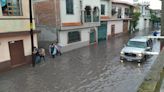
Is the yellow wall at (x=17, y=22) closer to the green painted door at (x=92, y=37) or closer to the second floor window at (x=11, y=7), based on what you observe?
the second floor window at (x=11, y=7)

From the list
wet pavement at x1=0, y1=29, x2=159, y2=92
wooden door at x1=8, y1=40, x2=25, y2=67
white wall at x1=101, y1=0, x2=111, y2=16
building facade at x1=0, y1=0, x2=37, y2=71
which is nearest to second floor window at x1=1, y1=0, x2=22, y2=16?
building facade at x1=0, y1=0, x2=37, y2=71

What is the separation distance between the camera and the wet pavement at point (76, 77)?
11.0m

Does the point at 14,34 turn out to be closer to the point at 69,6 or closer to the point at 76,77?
the point at 76,77

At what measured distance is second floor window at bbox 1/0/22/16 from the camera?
1402 cm

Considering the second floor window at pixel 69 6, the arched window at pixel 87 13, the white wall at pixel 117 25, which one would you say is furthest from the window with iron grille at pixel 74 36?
the white wall at pixel 117 25

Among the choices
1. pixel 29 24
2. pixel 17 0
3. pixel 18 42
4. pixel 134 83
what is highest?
pixel 17 0

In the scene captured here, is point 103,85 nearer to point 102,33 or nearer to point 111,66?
point 111,66

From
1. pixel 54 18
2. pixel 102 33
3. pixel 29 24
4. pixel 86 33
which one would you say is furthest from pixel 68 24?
pixel 102 33

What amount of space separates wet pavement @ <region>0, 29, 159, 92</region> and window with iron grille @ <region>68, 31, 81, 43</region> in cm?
571

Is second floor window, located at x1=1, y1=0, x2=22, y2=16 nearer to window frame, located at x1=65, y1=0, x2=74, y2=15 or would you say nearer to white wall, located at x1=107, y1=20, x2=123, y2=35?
window frame, located at x1=65, y1=0, x2=74, y2=15

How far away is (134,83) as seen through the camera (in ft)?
38.0

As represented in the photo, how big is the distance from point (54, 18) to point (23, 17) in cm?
616

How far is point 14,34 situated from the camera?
47.6 ft

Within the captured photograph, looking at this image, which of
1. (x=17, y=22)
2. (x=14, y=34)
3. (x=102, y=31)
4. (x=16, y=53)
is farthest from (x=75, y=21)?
(x=14, y=34)
